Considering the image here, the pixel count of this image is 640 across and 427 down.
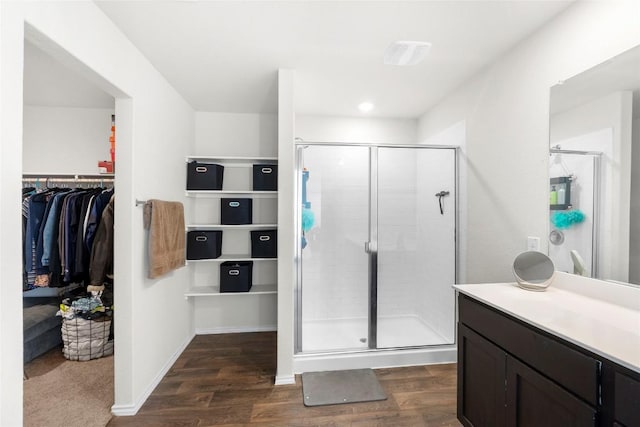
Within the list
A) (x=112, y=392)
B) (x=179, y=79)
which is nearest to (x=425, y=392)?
(x=112, y=392)

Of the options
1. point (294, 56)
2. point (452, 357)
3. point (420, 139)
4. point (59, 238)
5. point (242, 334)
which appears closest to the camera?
point (294, 56)

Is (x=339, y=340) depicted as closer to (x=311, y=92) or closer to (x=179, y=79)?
(x=311, y=92)

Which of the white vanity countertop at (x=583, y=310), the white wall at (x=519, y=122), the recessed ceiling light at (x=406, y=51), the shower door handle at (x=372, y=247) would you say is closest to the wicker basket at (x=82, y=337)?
the shower door handle at (x=372, y=247)

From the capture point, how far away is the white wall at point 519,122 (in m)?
1.39

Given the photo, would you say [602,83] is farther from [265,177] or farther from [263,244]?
[263,244]

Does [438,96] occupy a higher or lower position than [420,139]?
higher

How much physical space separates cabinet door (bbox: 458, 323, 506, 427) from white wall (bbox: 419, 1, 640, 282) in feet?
2.32

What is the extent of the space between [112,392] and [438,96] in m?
3.70

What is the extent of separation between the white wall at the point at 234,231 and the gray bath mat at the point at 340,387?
3.66ft

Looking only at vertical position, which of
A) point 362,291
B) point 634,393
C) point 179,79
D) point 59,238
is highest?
point 179,79

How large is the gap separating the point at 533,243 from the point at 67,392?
10.9ft

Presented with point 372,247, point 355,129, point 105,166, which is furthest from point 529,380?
point 105,166

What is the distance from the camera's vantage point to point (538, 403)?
3.59 ft

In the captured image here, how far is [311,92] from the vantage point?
8.63 feet
